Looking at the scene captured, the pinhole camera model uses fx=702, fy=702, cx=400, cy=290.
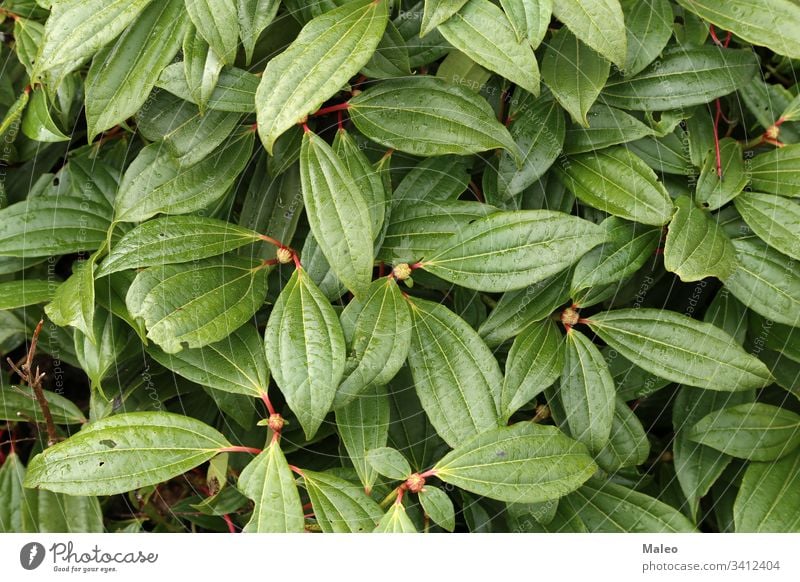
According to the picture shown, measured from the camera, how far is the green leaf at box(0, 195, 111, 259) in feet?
2.51

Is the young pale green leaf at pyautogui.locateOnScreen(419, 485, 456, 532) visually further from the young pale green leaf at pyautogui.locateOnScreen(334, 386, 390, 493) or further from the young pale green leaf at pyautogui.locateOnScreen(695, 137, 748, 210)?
the young pale green leaf at pyautogui.locateOnScreen(695, 137, 748, 210)

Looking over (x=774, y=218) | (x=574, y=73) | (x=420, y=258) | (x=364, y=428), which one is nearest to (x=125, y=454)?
(x=364, y=428)

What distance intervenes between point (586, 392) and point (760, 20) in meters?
0.41

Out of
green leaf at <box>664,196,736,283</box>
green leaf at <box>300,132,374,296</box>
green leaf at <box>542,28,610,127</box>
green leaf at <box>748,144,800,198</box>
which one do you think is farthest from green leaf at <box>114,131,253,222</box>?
green leaf at <box>748,144,800,198</box>

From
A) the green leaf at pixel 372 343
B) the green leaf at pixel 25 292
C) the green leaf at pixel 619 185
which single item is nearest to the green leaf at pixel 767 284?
the green leaf at pixel 619 185

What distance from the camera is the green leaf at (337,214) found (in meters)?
0.64

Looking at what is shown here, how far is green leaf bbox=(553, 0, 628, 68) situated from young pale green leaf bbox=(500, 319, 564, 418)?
0.90 feet

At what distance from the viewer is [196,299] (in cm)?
69

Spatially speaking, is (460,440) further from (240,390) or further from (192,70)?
(192,70)

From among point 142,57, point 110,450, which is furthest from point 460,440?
point 142,57

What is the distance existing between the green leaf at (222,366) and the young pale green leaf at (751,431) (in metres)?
0.47

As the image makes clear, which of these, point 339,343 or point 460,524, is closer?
point 339,343

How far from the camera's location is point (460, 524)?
0.79m
